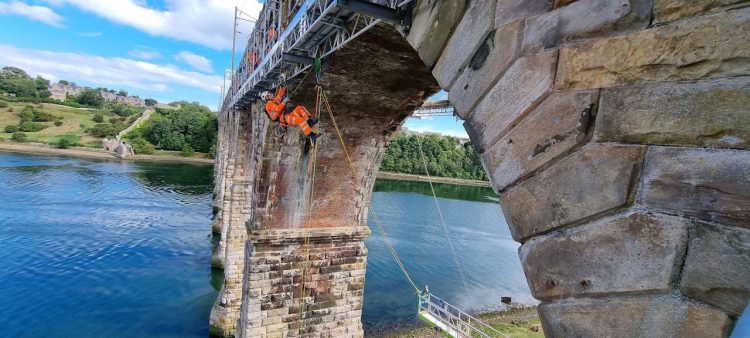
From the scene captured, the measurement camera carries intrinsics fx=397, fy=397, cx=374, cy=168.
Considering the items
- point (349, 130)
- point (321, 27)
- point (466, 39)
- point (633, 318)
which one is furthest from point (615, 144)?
point (349, 130)

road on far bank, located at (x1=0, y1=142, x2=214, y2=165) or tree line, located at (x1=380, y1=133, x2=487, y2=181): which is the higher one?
tree line, located at (x1=380, y1=133, x2=487, y2=181)

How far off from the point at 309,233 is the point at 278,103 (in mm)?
3120

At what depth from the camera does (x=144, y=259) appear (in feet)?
63.8

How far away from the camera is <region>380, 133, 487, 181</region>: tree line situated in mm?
60688

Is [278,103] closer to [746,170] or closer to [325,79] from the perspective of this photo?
[325,79]

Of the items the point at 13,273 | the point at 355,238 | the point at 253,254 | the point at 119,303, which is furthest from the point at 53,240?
the point at 355,238

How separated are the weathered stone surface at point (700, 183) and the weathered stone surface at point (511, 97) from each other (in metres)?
0.55

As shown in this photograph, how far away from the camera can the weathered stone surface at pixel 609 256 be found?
133 centimetres

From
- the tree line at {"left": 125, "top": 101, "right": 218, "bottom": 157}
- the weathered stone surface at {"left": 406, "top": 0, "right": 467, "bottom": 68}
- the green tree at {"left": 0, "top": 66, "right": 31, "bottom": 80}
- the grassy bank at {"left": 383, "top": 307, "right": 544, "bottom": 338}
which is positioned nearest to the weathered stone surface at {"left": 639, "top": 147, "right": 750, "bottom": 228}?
the weathered stone surface at {"left": 406, "top": 0, "right": 467, "bottom": 68}

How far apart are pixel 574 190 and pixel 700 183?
44cm

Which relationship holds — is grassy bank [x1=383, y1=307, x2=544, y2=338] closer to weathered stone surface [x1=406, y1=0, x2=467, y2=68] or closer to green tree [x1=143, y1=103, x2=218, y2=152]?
weathered stone surface [x1=406, y1=0, x2=467, y2=68]

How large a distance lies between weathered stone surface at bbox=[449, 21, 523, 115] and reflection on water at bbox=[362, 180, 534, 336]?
14492 millimetres

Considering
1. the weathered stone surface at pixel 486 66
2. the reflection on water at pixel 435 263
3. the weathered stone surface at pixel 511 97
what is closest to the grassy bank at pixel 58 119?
the reflection on water at pixel 435 263

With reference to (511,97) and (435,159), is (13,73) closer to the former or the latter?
(435,159)
